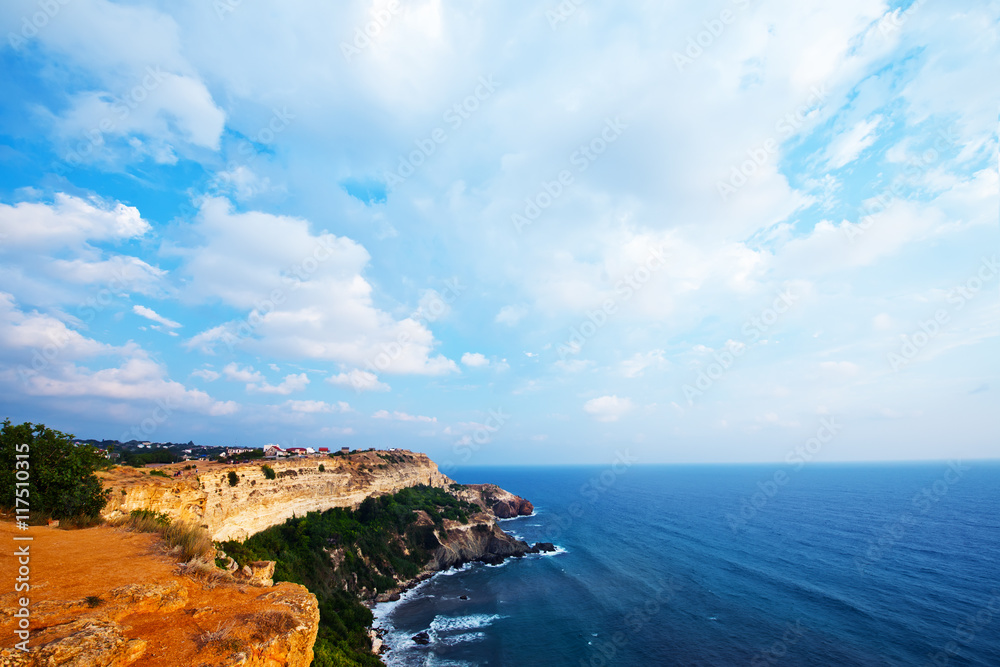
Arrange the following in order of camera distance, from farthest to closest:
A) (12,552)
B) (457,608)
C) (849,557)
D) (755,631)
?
(849,557) → (457,608) → (755,631) → (12,552)

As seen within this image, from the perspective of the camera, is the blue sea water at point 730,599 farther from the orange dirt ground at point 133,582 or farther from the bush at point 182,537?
the orange dirt ground at point 133,582

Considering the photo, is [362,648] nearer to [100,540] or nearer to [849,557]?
[100,540]

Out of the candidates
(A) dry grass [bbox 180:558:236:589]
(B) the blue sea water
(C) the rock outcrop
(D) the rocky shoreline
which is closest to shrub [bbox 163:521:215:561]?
(A) dry grass [bbox 180:558:236:589]

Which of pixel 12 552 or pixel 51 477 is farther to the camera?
pixel 51 477

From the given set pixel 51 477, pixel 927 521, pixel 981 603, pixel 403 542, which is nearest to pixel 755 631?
pixel 981 603

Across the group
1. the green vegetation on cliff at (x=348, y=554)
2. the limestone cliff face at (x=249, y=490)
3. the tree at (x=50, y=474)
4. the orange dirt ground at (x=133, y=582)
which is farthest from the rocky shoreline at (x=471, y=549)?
the orange dirt ground at (x=133, y=582)

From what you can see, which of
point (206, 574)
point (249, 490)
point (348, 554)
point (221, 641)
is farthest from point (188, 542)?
point (348, 554)
